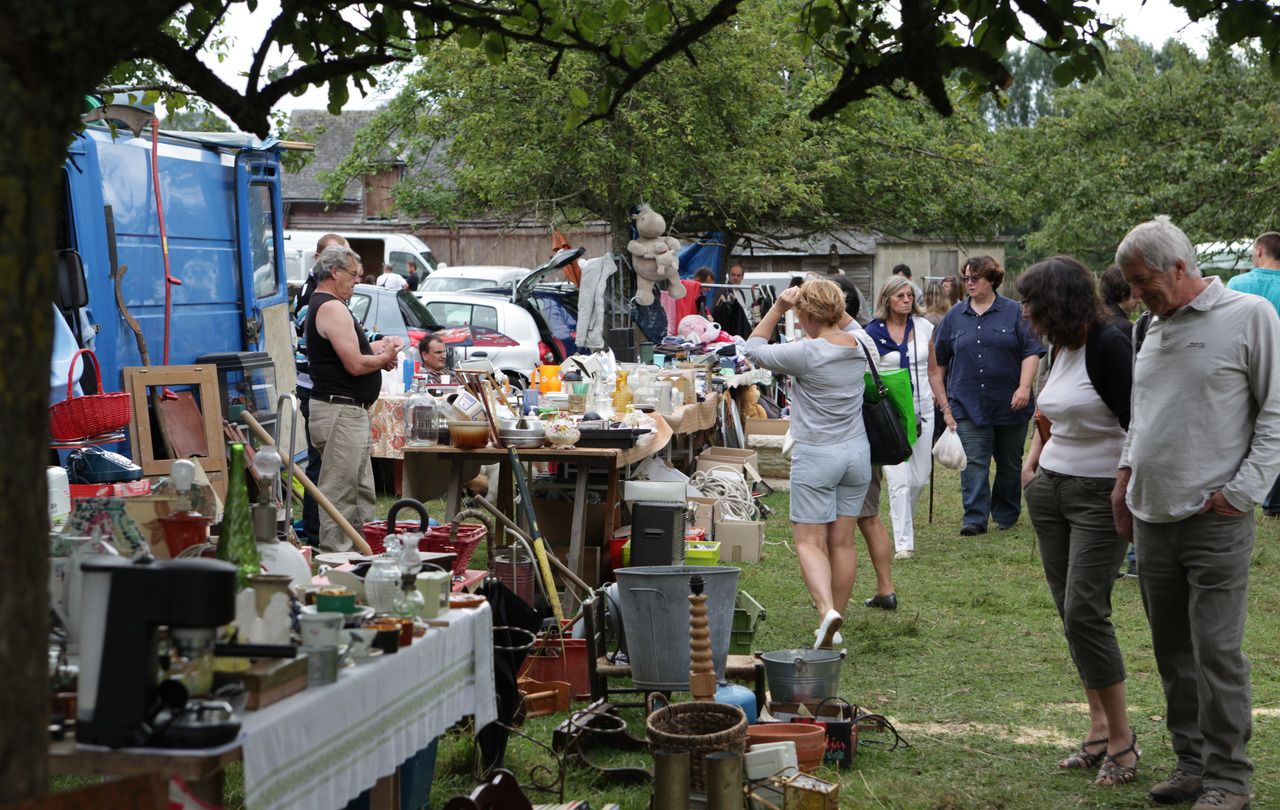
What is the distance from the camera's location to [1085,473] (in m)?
5.07

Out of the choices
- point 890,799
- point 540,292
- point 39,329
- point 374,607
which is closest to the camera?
point 39,329

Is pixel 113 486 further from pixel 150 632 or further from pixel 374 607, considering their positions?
pixel 150 632

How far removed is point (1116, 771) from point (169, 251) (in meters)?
7.12

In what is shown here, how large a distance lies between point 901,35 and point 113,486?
3793 millimetres

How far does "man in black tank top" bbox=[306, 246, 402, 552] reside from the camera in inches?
315

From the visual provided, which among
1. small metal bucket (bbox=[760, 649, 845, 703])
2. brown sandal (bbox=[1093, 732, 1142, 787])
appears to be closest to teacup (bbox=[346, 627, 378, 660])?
small metal bucket (bbox=[760, 649, 845, 703])

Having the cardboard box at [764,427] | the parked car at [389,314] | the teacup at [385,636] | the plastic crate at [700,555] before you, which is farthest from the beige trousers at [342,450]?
the cardboard box at [764,427]

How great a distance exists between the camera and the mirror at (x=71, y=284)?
7.75 m

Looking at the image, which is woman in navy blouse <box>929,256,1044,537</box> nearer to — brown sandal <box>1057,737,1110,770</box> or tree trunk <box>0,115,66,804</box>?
brown sandal <box>1057,737,1110,770</box>

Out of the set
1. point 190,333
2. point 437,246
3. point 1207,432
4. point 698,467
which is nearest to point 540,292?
point 698,467

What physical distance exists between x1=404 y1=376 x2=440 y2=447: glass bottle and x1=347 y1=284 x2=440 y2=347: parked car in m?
6.49

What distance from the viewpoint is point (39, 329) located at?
2.08m

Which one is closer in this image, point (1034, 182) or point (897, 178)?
point (1034, 182)

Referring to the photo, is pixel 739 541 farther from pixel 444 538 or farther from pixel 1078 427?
pixel 1078 427
